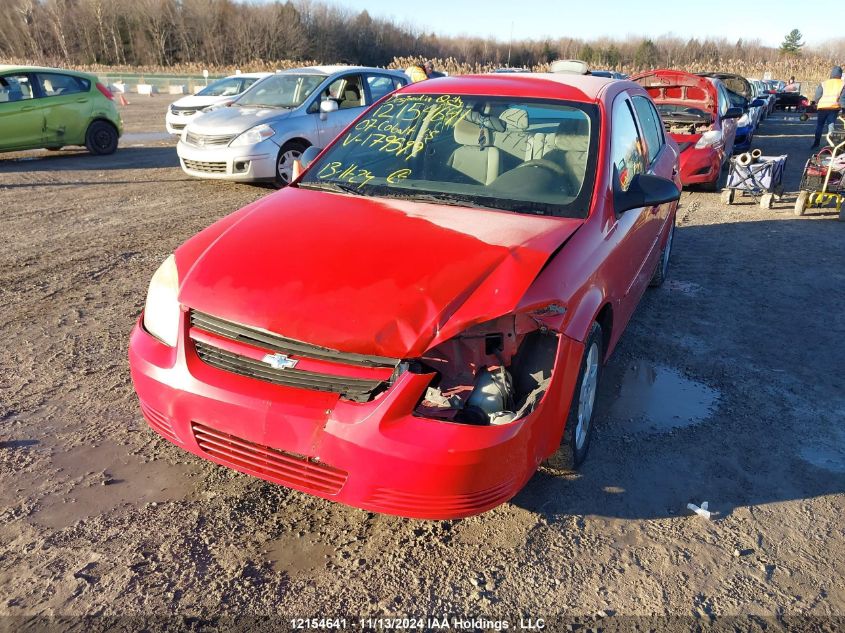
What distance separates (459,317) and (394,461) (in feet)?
1.85

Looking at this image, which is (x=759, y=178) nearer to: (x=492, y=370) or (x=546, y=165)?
(x=546, y=165)

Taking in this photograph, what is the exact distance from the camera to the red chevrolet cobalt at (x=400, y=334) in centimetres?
225

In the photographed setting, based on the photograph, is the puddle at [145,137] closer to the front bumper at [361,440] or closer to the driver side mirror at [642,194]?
the driver side mirror at [642,194]

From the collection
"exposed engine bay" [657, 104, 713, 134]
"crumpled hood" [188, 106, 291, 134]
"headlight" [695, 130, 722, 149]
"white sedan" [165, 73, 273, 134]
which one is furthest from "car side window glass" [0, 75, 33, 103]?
"headlight" [695, 130, 722, 149]

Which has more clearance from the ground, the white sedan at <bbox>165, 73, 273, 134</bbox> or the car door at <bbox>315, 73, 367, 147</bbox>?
the car door at <bbox>315, 73, 367, 147</bbox>

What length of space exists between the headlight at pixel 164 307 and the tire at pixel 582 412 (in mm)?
1665

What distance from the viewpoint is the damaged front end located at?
2.31 metres

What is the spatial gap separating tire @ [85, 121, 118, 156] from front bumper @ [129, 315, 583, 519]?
437 inches

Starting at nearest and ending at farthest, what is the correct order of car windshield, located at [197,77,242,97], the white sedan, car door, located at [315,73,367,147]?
1. car door, located at [315,73,367,147]
2. the white sedan
3. car windshield, located at [197,77,242,97]

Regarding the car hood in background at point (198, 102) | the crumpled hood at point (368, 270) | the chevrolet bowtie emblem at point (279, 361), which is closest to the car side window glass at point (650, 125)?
the crumpled hood at point (368, 270)

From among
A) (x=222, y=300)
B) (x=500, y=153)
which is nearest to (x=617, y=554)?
(x=222, y=300)

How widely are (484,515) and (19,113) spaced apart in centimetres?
1136

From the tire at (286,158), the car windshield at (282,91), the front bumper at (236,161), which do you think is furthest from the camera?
the car windshield at (282,91)

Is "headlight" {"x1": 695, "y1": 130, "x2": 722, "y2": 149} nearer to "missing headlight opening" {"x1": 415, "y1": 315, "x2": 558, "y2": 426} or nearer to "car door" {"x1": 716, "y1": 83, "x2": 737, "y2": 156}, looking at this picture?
"car door" {"x1": 716, "y1": 83, "x2": 737, "y2": 156}
